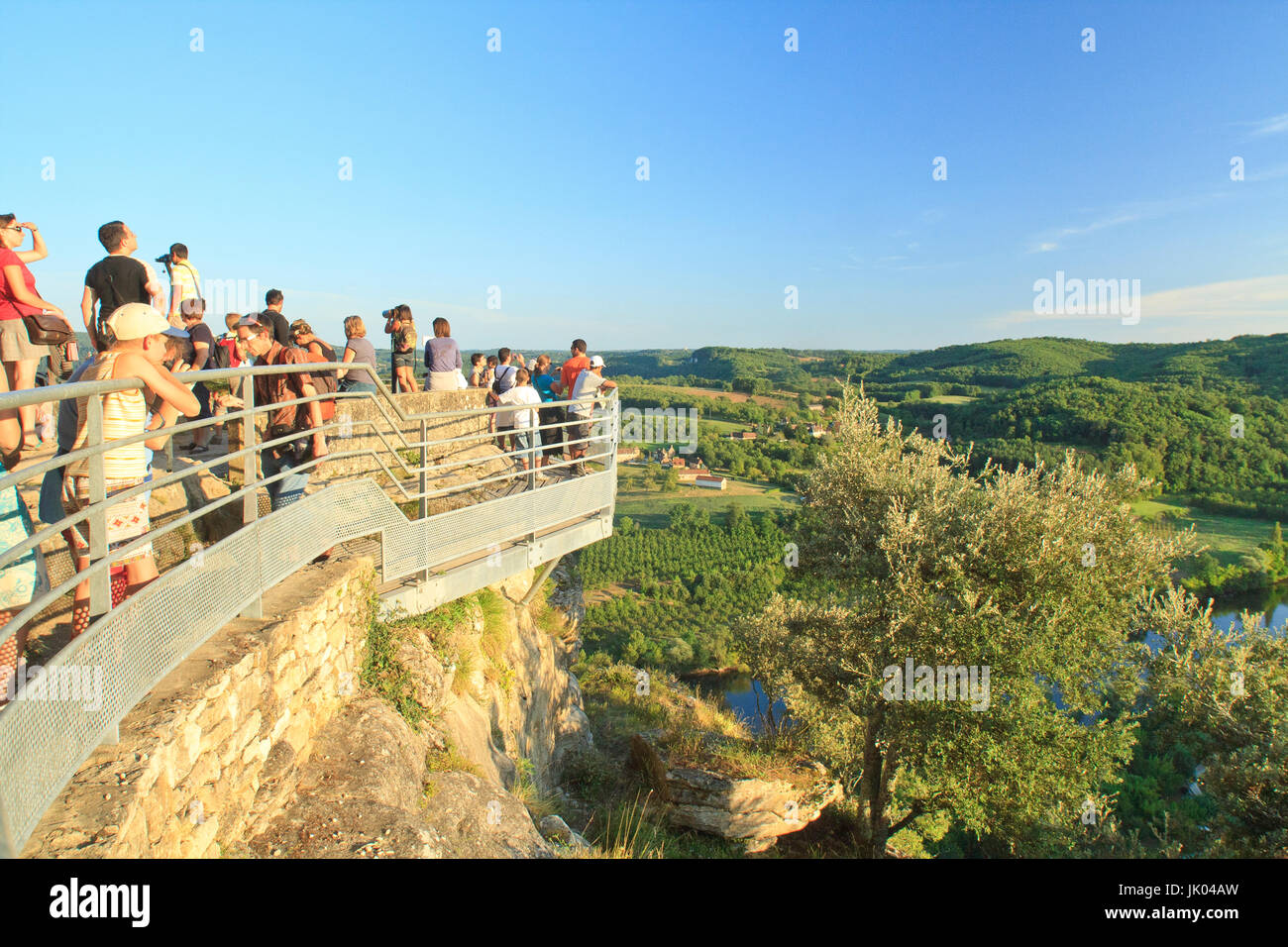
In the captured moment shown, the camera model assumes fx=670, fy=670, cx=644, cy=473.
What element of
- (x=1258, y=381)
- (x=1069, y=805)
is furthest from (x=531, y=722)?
(x=1258, y=381)

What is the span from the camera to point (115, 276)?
515 centimetres

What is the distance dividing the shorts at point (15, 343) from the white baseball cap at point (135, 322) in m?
2.90

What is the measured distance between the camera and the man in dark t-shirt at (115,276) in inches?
202

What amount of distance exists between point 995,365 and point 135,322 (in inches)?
4164

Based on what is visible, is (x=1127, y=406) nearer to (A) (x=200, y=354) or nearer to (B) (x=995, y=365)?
(B) (x=995, y=365)

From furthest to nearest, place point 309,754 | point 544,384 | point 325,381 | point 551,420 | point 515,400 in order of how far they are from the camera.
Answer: point 544,384, point 551,420, point 515,400, point 325,381, point 309,754

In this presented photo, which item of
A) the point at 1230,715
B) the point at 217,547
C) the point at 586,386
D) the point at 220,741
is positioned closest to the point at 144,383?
the point at 217,547

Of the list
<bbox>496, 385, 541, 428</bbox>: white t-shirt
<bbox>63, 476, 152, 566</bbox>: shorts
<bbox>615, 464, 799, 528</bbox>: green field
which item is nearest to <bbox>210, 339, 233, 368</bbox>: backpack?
<bbox>496, 385, 541, 428</bbox>: white t-shirt

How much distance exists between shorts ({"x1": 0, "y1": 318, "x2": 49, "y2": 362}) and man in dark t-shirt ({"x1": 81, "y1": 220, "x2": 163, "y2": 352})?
0.40 meters

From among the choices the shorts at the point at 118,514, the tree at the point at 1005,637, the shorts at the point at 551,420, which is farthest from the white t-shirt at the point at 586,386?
the shorts at the point at 118,514

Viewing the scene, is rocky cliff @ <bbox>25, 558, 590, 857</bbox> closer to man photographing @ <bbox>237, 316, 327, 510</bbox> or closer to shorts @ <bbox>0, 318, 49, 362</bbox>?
man photographing @ <bbox>237, 316, 327, 510</bbox>

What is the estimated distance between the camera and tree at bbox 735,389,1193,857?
934 cm
